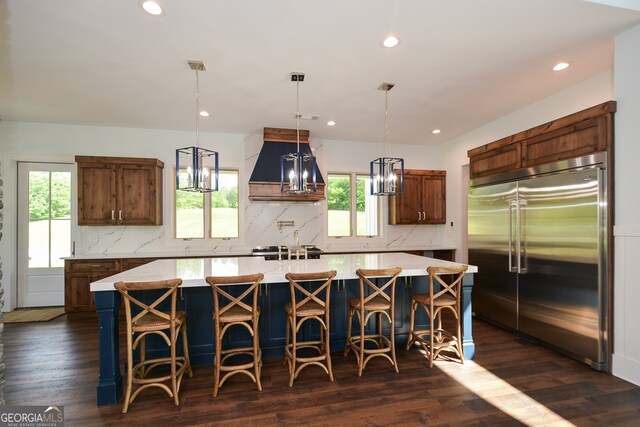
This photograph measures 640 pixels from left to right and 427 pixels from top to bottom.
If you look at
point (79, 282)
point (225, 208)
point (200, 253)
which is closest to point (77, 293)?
point (79, 282)

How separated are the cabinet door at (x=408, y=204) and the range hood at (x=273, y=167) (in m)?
1.63

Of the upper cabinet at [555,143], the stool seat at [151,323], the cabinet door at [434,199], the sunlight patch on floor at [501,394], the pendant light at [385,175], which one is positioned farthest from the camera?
the cabinet door at [434,199]

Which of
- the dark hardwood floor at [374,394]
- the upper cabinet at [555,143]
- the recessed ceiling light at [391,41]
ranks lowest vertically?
the dark hardwood floor at [374,394]

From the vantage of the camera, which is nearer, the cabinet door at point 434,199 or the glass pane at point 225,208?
the glass pane at point 225,208

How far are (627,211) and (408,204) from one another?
345 centimetres

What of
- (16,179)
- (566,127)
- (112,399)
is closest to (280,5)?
(566,127)

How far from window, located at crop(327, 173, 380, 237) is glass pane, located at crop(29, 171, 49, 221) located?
4.60m

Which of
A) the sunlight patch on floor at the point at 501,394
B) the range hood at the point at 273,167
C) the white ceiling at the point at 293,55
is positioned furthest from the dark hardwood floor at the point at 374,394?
the white ceiling at the point at 293,55

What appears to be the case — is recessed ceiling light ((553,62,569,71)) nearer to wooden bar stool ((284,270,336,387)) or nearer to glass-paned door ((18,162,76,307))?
wooden bar stool ((284,270,336,387))

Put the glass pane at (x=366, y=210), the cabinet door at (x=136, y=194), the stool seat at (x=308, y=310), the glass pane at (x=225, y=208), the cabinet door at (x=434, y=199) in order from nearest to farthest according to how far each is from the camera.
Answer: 1. the stool seat at (x=308, y=310)
2. the cabinet door at (x=136, y=194)
3. the glass pane at (x=225, y=208)
4. the cabinet door at (x=434, y=199)
5. the glass pane at (x=366, y=210)

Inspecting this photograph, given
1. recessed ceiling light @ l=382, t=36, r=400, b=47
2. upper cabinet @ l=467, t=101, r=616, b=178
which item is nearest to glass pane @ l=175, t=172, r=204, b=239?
recessed ceiling light @ l=382, t=36, r=400, b=47

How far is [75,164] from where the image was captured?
16.6 ft

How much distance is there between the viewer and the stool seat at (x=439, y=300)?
9.77ft

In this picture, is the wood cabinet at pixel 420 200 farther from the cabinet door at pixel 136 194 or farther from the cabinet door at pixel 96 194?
the cabinet door at pixel 96 194
